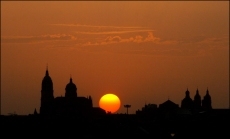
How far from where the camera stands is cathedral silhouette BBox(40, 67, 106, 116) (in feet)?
538

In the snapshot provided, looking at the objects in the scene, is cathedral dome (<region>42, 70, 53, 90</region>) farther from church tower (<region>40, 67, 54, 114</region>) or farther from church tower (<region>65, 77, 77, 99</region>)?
church tower (<region>65, 77, 77, 99</region>)

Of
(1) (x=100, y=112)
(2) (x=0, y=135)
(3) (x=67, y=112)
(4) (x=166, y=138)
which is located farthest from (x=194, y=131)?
(1) (x=100, y=112)

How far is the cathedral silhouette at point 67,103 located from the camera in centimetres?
16400

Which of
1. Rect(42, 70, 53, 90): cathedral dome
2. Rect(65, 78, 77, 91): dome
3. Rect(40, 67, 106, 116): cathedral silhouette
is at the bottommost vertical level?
Rect(40, 67, 106, 116): cathedral silhouette

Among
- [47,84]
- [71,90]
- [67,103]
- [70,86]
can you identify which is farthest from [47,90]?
[67,103]

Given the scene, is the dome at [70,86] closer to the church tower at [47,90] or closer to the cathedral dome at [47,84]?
the church tower at [47,90]

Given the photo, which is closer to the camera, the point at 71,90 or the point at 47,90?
the point at 71,90

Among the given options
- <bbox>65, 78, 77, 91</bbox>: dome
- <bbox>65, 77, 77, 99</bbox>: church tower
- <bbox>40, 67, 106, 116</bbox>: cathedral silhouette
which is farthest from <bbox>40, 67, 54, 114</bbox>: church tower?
<bbox>65, 78, 77, 91</bbox>: dome

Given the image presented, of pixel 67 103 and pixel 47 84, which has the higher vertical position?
pixel 47 84

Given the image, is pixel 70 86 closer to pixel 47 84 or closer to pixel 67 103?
pixel 47 84

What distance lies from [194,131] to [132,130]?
7.80 meters

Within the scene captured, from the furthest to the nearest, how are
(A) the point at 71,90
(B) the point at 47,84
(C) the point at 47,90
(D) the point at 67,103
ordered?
(B) the point at 47,84, (C) the point at 47,90, (A) the point at 71,90, (D) the point at 67,103

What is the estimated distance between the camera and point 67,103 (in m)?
170

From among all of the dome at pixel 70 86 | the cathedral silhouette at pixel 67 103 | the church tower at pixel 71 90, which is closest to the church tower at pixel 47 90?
the cathedral silhouette at pixel 67 103
